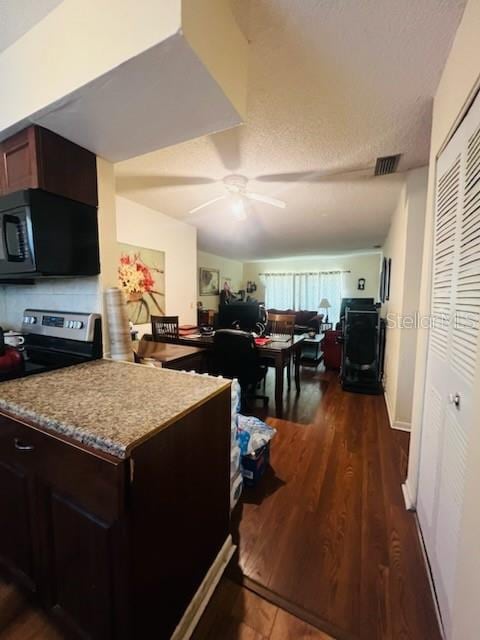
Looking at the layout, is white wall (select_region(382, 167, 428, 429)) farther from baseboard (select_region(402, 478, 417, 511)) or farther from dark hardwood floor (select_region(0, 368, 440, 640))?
baseboard (select_region(402, 478, 417, 511))

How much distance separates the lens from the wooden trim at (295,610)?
3.38 feet

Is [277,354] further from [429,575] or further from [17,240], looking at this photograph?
[17,240]

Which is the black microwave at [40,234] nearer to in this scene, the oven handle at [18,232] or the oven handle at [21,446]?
the oven handle at [18,232]

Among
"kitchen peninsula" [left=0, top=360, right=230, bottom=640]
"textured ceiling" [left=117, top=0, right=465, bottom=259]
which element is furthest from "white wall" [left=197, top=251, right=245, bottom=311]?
"kitchen peninsula" [left=0, top=360, right=230, bottom=640]

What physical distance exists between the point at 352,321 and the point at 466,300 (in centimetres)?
265

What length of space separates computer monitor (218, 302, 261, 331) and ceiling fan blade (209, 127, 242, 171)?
7.39ft

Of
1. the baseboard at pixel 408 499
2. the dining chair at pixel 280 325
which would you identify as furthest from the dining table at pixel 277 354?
the baseboard at pixel 408 499

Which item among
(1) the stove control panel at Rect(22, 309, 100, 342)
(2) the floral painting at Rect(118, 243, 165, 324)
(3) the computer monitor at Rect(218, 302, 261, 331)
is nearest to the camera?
(1) the stove control panel at Rect(22, 309, 100, 342)

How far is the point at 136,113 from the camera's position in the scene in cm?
106

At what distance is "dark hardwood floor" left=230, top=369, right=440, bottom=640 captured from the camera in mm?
1105

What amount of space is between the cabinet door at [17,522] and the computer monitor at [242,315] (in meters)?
3.27

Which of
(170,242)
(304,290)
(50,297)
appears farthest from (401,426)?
(304,290)

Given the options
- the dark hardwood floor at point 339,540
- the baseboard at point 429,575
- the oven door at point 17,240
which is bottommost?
the dark hardwood floor at point 339,540

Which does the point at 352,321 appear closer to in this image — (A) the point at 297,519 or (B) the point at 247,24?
(A) the point at 297,519
